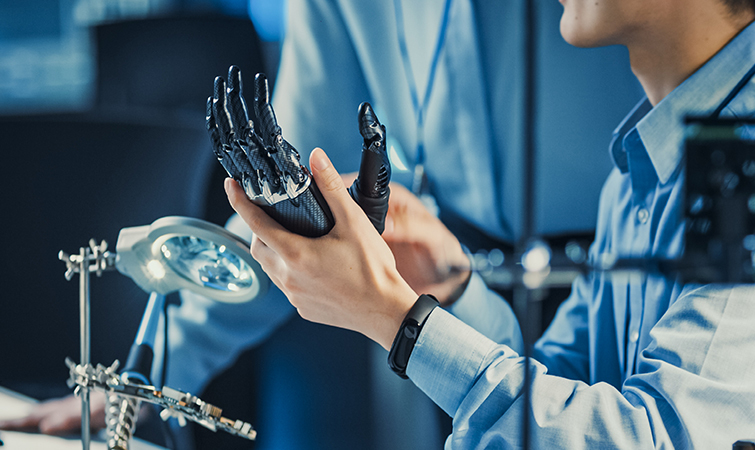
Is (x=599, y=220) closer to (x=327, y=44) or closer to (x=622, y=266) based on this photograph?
(x=622, y=266)

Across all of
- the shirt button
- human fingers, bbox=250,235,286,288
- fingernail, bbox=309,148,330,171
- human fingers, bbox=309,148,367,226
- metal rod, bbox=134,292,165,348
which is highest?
fingernail, bbox=309,148,330,171

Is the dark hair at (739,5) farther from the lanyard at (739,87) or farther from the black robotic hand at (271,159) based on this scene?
the black robotic hand at (271,159)

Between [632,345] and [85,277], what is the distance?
0.95 m

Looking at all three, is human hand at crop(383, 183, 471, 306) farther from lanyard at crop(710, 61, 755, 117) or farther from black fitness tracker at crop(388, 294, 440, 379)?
lanyard at crop(710, 61, 755, 117)

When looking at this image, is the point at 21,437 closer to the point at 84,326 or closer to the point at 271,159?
the point at 84,326

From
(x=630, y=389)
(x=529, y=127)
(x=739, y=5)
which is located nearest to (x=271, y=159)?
(x=529, y=127)

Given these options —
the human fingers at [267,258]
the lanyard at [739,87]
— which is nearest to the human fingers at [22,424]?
the human fingers at [267,258]

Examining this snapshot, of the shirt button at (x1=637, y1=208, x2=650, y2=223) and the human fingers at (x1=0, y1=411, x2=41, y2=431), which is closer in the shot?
the shirt button at (x1=637, y1=208, x2=650, y2=223)

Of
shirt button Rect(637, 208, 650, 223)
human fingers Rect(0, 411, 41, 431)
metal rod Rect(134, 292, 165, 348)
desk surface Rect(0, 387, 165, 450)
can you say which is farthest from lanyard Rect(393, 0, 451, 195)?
human fingers Rect(0, 411, 41, 431)

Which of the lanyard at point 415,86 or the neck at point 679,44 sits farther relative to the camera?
the lanyard at point 415,86

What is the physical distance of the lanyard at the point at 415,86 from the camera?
0.81 meters

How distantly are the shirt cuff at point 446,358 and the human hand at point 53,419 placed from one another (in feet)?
2.15

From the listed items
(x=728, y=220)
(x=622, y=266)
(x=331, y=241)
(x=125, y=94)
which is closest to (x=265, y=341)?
(x=331, y=241)

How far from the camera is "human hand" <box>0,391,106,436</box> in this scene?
898 millimetres
